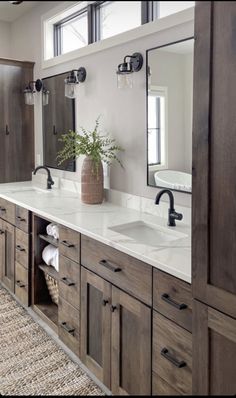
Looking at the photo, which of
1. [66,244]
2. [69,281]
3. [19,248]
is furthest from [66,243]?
[19,248]

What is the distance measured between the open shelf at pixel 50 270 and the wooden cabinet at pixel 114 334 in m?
0.47

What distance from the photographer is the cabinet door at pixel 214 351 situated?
1.09 metres

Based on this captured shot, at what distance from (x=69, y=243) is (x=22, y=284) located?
0.94m

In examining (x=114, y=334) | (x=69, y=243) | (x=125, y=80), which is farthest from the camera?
(x=125, y=80)

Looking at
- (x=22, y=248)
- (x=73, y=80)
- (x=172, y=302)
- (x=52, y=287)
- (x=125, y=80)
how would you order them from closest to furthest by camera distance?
(x=172, y=302) < (x=125, y=80) < (x=52, y=287) < (x=22, y=248) < (x=73, y=80)

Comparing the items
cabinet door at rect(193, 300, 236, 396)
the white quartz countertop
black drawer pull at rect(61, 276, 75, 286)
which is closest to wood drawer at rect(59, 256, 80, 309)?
black drawer pull at rect(61, 276, 75, 286)

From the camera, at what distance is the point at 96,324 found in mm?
1943

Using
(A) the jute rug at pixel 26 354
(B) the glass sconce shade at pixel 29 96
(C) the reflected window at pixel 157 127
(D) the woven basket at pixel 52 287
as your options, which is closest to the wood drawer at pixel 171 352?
(A) the jute rug at pixel 26 354

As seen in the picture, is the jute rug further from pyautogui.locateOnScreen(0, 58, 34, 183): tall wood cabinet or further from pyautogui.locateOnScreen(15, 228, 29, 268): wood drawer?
pyautogui.locateOnScreen(0, 58, 34, 183): tall wood cabinet

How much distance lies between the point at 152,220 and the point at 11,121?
1911 millimetres

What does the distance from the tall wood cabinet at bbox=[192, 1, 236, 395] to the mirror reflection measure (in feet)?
3.31

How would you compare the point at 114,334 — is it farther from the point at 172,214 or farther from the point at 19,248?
the point at 19,248

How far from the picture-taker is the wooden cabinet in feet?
5.17

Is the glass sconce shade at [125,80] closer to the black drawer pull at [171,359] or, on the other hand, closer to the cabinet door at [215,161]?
the cabinet door at [215,161]
